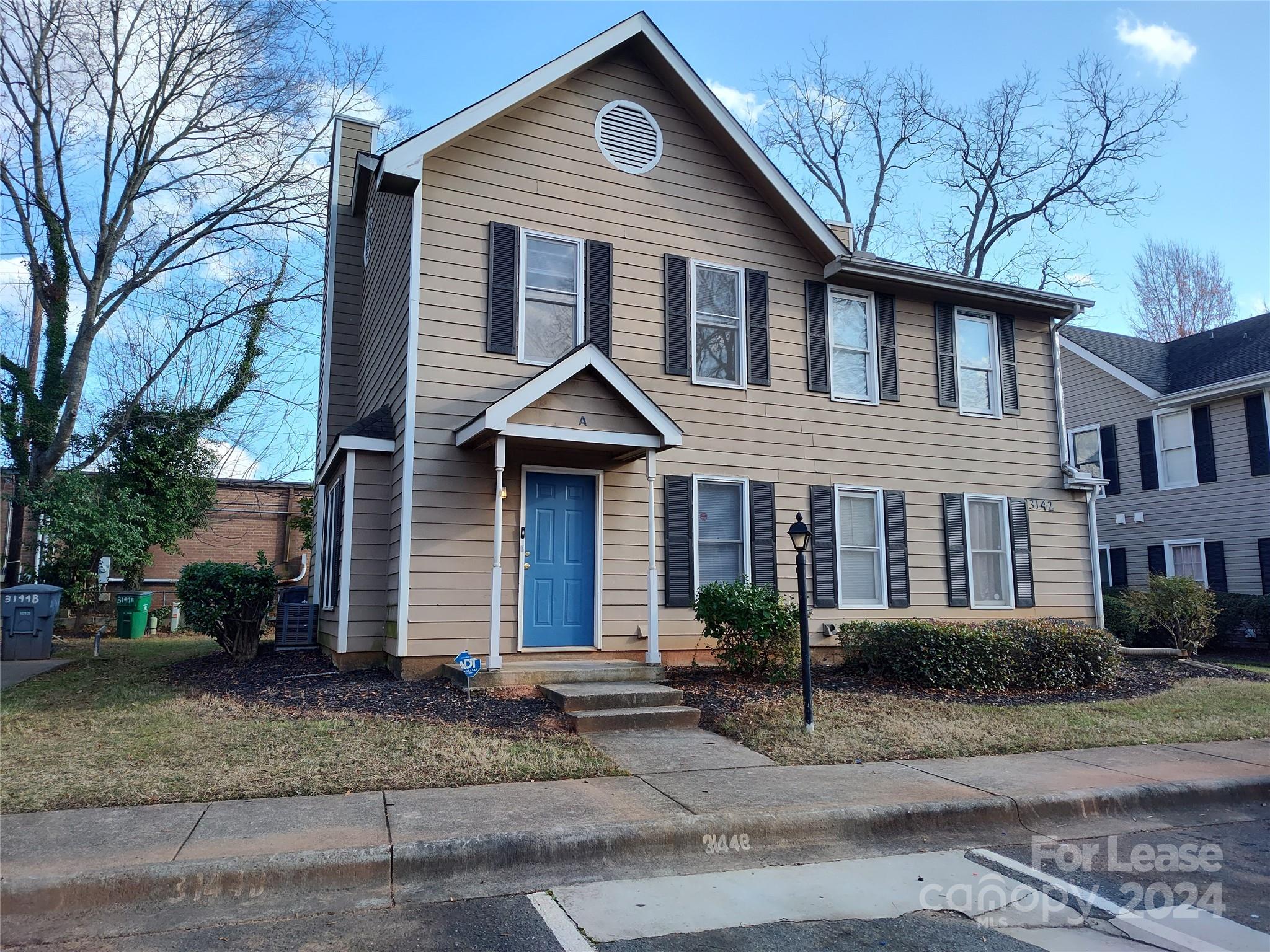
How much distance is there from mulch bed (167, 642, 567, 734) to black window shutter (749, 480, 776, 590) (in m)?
3.59

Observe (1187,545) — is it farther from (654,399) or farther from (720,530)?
(654,399)

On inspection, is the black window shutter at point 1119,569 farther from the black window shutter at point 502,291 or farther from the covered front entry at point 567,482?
the black window shutter at point 502,291

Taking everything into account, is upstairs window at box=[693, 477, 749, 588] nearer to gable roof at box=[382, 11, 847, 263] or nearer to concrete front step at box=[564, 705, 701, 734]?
concrete front step at box=[564, 705, 701, 734]

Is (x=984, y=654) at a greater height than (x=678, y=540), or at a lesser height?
lesser

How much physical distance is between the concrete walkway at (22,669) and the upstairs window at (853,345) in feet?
35.4

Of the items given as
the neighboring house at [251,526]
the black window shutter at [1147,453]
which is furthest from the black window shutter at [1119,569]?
the neighboring house at [251,526]

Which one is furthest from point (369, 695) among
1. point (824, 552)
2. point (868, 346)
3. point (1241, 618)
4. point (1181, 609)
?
point (1241, 618)

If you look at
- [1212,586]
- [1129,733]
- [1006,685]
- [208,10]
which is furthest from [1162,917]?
[208,10]

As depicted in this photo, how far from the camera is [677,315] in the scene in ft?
35.1

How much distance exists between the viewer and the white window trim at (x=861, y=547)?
37.2 feet

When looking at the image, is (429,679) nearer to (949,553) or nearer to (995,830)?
(995,830)

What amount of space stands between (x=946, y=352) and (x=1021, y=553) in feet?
10.5

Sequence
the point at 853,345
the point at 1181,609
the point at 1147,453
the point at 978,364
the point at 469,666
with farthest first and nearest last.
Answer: the point at 1147,453
the point at 1181,609
the point at 978,364
the point at 853,345
the point at 469,666

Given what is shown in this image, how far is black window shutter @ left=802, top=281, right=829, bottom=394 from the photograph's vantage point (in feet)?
37.9
